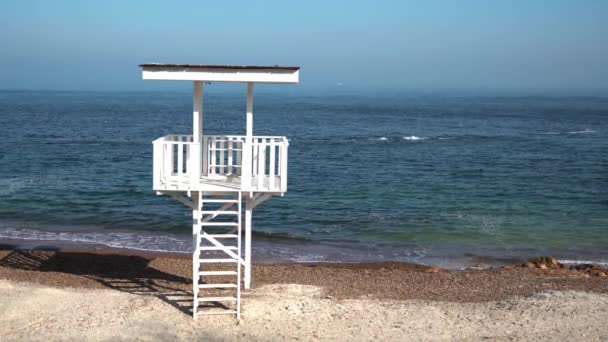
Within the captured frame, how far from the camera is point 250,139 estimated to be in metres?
15.9

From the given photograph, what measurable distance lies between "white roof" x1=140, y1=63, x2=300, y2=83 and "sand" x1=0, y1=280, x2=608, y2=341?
4868 millimetres

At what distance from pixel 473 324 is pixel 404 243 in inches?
466

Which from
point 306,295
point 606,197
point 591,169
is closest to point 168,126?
point 591,169

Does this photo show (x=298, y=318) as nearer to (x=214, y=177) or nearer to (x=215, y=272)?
(x=215, y=272)

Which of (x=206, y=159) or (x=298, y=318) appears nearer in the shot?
(x=298, y=318)

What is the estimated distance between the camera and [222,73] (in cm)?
1542

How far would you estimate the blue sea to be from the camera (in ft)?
88.3

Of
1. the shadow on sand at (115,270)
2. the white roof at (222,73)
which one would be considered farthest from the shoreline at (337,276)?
the white roof at (222,73)

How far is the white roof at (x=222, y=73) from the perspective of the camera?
1533 cm

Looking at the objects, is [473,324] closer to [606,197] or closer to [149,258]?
[149,258]

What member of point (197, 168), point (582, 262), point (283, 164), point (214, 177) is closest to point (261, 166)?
point (283, 164)

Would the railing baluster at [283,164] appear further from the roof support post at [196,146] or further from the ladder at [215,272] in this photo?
the roof support post at [196,146]

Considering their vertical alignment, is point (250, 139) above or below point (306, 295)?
above

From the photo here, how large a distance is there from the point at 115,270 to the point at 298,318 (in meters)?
7.01
